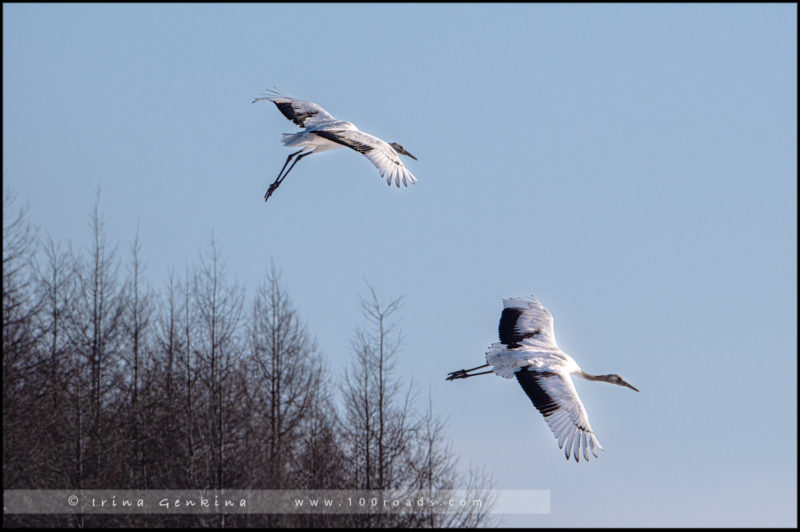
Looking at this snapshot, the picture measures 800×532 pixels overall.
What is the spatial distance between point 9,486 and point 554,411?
54.5 ft

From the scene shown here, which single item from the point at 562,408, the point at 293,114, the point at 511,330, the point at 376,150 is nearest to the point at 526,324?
the point at 511,330

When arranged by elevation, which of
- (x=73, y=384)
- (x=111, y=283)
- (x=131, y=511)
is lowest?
(x=131, y=511)

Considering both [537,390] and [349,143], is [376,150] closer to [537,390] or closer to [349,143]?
[349,143]

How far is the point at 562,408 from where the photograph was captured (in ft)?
66.3

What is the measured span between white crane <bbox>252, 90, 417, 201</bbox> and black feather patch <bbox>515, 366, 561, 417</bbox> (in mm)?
3304

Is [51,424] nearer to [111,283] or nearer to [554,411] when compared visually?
[111,283]

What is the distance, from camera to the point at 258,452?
3588cm

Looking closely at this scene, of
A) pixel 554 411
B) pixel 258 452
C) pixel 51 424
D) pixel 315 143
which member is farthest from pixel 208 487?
pixel 554 411

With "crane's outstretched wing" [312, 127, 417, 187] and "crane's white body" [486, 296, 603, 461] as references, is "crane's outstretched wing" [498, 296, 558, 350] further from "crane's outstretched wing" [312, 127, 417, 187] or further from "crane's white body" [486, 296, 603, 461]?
"crane's outstretched wing" [312, 127, 417, 187]

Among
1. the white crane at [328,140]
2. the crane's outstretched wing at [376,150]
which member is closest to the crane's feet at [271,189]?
the white crane at [328,140]

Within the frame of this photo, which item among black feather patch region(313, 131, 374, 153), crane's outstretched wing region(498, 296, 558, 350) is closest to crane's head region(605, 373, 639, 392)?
crane's outstretched wing region(498, 296, 558, 350)

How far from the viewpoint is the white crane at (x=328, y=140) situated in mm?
22406

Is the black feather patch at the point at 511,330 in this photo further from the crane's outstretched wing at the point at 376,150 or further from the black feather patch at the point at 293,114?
the black feather patch at the point at 293,114

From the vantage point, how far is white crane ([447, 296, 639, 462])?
19906mm
